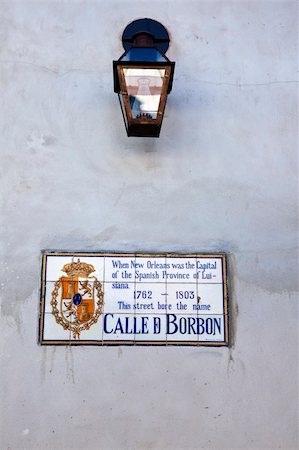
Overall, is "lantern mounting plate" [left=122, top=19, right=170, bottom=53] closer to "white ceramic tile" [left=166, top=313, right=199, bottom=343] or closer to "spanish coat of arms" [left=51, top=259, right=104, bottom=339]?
"spanish coat of arms" [left=51, top=259, right=104, bottom=339]

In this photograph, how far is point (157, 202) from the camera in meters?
3.44

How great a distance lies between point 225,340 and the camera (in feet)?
10.6

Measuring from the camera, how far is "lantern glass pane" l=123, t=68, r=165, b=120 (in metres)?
3.14

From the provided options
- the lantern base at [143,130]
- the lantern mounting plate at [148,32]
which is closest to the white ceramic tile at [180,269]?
the lantern base at [143,130]

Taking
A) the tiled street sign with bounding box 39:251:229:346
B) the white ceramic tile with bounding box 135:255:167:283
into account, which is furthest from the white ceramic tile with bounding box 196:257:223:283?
the white ceramic tile with bounding box 135:255:167:283

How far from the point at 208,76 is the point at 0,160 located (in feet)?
5.06

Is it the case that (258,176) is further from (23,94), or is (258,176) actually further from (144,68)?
(23,94)

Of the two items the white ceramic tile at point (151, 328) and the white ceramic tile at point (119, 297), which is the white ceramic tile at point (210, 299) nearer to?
the white ceramic tile at point (151, 328)

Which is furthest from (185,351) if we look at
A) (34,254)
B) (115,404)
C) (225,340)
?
(34,254)

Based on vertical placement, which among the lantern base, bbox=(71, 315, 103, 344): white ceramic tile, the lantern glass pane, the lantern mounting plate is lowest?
bbox=(71, 315, 103, 344): white ceramic tile

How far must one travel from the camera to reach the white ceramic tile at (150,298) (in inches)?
128

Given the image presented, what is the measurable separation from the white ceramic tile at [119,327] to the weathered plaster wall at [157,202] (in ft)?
0.31

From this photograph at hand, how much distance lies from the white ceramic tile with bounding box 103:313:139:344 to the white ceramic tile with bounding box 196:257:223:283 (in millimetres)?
499

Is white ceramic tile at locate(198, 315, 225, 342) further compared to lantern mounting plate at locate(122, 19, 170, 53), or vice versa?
lantern mounting plate at locate(122, 19, 170, 53)
